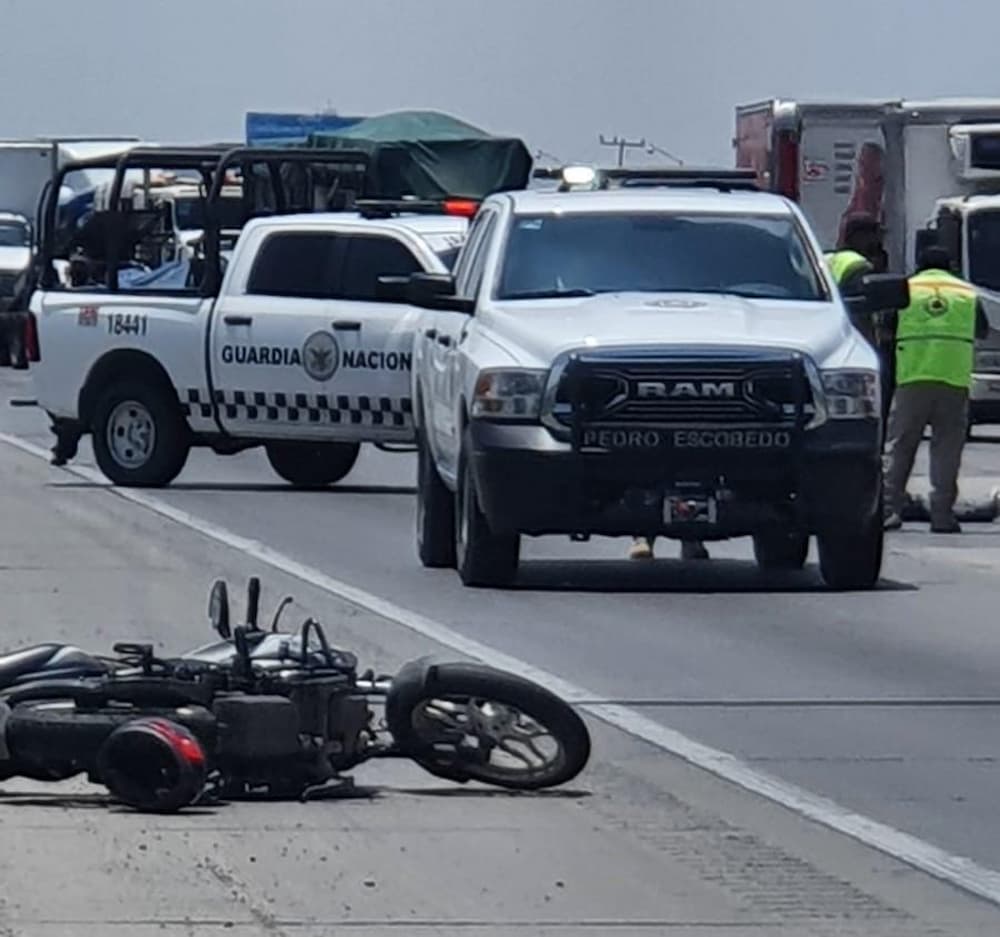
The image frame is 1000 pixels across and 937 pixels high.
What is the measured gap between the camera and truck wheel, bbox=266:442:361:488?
23.7 metres

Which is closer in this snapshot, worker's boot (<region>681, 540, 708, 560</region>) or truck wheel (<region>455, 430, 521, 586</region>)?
truck wheel (<region>455, 430, 521, 586</region>)

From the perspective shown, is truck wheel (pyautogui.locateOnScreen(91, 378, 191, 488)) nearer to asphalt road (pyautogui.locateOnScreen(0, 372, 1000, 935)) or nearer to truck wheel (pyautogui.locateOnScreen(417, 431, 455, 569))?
asphalt road (pyautogui.locateOnScreen(0, 372, 1000, 935))

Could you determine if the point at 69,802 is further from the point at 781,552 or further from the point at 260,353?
the point at 260,353

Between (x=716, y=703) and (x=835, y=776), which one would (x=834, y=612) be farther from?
(x=835, y=776)

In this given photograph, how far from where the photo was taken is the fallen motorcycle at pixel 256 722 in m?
9.16

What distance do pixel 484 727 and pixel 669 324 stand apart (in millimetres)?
6233

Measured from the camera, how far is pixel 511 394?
613 inches

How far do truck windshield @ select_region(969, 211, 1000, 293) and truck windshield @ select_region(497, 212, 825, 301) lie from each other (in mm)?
13679

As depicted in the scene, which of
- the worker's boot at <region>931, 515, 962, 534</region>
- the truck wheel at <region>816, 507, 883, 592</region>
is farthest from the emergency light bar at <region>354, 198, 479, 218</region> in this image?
the truck wheel at <region>816, 507, 883, 592</region>

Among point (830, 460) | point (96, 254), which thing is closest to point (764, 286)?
point (830, 460)

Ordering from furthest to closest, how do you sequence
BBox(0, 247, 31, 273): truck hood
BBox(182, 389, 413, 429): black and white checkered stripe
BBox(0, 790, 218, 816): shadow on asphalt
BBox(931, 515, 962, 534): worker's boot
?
BBox(0, 247, 31, 273): truck hood < BBox(182, 389, 413, 429): black and white checkered stripe < BBox(931, 515, 962, 534): worker's boot < BBox(0, 790, 218, 816): shadow on asphalt

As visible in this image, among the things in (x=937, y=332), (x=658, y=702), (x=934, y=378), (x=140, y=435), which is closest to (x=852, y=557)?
(x=937, y=332)

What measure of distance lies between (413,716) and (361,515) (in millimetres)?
11394

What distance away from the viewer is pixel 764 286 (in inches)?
653
